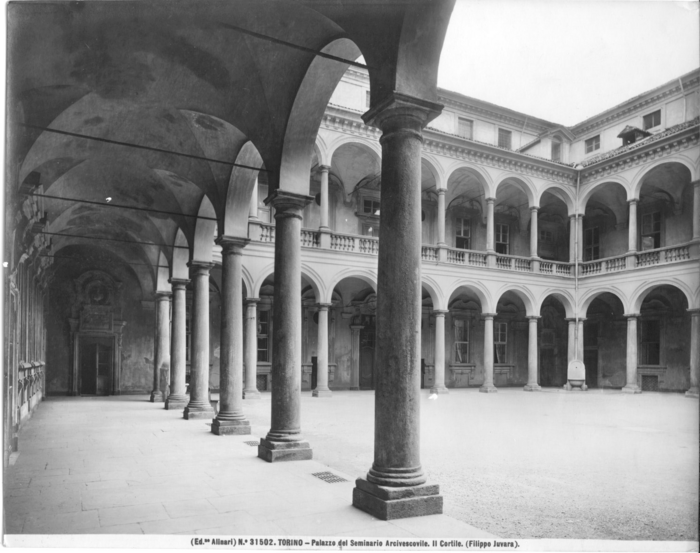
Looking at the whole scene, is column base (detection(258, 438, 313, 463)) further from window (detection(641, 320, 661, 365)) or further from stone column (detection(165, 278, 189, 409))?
window (detection(641, 320, 661, 365))

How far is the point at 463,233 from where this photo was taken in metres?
27.6

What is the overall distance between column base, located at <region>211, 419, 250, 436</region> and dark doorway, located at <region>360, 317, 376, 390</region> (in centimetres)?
1563

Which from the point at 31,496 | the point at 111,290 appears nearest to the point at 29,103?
the point at 31,496

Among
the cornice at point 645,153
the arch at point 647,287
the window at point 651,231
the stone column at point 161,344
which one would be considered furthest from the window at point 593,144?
the stone column at point 161,344

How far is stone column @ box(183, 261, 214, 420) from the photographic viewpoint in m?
12.4

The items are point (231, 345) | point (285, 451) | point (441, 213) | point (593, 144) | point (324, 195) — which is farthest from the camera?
point (593, 144)

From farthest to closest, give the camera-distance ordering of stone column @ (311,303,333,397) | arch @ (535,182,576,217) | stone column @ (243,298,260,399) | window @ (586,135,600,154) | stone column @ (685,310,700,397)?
window @ (586,135,600,154), arch @ (535,182,576,217), stone column @ (311,303,333,397), stone column @ (685,310,700,397), stone column @ (243,298,260,399)

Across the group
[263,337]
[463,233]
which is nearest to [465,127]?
[463,233]

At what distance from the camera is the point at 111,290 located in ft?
74.3

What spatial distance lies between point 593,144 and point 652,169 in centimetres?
528

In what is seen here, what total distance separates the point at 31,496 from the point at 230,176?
607 centimetres

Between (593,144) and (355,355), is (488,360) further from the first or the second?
(593,144)

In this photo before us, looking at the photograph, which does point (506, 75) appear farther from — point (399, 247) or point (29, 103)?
point (29, 103)

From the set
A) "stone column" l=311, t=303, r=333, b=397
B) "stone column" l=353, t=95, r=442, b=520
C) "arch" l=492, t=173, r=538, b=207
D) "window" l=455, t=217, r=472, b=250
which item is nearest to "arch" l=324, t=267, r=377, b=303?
"stone column" l=311, t=303, r=333, b=397
